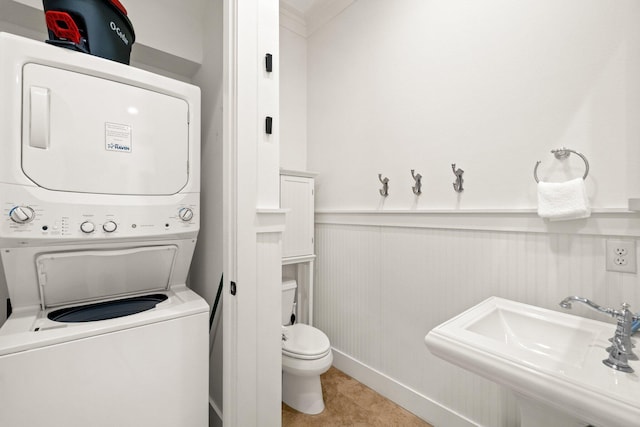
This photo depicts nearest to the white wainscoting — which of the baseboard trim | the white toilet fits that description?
the baseboard trim

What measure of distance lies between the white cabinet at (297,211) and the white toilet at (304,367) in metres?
0.60

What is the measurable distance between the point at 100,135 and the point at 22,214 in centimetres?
39

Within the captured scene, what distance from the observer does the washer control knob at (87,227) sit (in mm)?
1064

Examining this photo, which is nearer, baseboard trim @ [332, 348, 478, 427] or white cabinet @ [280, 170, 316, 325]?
baseboard trim @ [332, 348, 478, 427]

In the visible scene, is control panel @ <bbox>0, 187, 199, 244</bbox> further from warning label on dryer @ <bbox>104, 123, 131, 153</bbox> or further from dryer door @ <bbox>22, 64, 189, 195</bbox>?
warning label on dryer @ <bbox>104, 123, 131, 153</bbox>

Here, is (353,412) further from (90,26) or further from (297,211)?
(90,26)

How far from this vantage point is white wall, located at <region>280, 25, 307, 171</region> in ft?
7.82

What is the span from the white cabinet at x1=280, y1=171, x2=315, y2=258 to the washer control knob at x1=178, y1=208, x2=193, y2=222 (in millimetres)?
779

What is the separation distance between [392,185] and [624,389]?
137 centimetres

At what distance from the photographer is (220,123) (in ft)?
4.99

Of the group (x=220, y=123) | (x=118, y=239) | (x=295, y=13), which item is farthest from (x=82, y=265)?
Answer: (x=295, y=13)

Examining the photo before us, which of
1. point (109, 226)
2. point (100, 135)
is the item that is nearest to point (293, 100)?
point (100, 135)

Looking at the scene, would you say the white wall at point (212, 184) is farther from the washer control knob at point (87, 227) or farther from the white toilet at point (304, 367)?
the washer control knob at point (87, 227)

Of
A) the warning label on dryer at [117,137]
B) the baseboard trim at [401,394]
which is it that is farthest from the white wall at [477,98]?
the warning label on dryer at [117,137]
